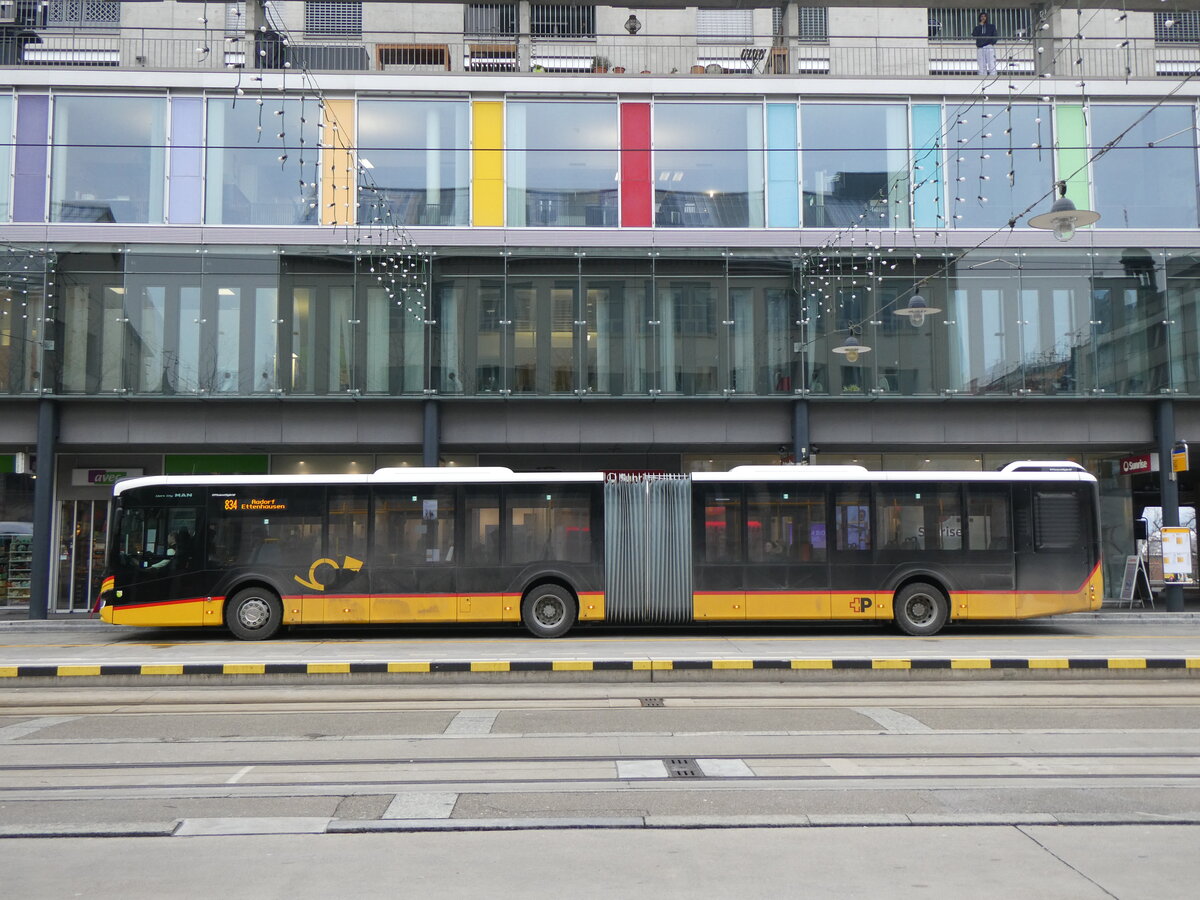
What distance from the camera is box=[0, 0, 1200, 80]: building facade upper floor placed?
1045 inches

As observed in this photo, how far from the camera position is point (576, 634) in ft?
61.7

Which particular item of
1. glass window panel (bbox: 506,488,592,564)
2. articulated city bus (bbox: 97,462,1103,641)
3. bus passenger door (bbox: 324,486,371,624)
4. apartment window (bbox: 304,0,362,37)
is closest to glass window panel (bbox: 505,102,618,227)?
articulated city bus (bbox: 97,462,1103,641)

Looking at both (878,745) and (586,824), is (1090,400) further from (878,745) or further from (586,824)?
(586,824)

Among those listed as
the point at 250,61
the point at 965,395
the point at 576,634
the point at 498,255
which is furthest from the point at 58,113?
the point at 965,395

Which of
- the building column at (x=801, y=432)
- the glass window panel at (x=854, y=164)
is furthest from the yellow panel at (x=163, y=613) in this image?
the glass window panel at (x=854, y=164)

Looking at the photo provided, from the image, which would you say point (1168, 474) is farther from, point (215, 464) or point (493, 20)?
point (493, 20)

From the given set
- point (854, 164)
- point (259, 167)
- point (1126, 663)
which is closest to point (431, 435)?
point (259, 167)

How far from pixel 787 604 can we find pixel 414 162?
13786 millimetres

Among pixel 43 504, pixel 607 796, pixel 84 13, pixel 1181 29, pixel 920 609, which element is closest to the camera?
pixel 607 796

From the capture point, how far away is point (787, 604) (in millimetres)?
17844

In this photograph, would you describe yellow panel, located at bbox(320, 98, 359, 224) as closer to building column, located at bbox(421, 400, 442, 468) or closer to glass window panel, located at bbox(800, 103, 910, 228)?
building column, located at bbox(421, 400, 442, 468)

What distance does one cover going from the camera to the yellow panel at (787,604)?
702 inches

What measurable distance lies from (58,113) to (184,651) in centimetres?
1474

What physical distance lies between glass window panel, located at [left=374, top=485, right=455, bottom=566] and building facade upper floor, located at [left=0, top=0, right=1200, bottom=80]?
12381 mm
